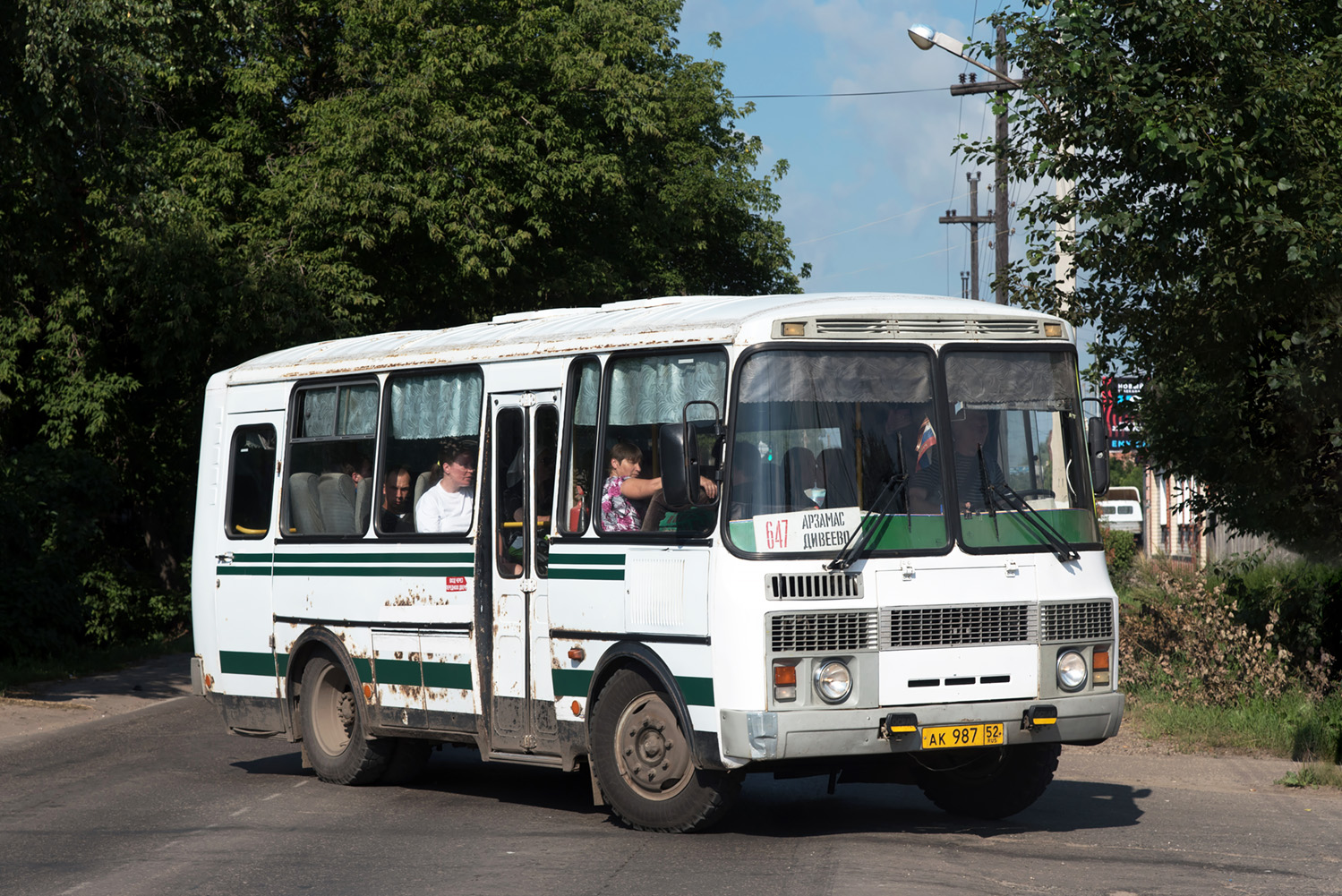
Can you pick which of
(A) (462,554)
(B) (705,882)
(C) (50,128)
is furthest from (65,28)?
(B) (705,882)

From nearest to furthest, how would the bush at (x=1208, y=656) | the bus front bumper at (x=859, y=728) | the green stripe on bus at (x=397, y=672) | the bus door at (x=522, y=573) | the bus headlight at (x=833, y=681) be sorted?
the bus front bumper at (x=859, y=728), the bus headlight at (x=833, y=681), the bus door at (x=522, y=573), the green stripe on bus at (x=397, y=672), the bush at (x=1208, y=656)

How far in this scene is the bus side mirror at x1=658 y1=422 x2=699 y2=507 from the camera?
335 inches

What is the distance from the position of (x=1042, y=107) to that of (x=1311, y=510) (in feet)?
13.0

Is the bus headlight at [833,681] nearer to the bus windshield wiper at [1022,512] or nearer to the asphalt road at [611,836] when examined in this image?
the asphalt road at [611,836]

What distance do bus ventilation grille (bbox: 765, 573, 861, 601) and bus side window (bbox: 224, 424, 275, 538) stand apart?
17.1ft

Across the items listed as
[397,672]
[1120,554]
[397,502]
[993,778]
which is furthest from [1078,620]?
[1120,554]

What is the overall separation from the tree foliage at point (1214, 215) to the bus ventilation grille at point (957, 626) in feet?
12.8

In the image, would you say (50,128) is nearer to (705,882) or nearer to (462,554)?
(462,554)

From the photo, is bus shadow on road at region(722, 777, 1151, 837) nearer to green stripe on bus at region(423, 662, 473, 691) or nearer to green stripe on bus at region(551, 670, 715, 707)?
green stripe on bus at region(551, 670, 715, 707)

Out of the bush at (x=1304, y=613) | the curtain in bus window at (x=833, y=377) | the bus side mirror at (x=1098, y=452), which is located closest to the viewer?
the curtain in bus window at (x=833, y=377)

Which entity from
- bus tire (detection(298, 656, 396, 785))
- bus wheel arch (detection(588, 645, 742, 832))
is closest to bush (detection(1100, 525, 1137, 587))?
bus tire (detection(298, 656, 396, 785))

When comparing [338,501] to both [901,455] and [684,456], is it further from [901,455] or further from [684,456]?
[901,455]

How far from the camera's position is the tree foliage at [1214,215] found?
11.6 metres

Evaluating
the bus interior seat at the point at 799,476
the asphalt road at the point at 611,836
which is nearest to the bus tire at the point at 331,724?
the asphalt road at the point at 611,836
